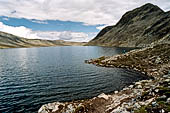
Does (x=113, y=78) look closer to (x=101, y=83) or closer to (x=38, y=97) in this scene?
(x=101, y=83)

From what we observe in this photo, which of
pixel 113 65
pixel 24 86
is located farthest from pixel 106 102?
pixel 113 65

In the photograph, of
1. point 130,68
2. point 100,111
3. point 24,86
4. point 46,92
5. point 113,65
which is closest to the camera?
point 100,111

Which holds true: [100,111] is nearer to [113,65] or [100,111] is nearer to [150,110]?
[150,110]

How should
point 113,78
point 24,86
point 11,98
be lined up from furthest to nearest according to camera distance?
point 113,78 < point 24,86 < point 11,98

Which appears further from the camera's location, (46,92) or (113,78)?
(113,78)

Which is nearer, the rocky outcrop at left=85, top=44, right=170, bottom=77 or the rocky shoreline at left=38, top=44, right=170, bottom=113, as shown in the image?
the rocky shoreline at left=38, top=44, right=170, bottom=113

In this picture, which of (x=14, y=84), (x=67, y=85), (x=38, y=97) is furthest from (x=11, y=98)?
(x=67, y=85)

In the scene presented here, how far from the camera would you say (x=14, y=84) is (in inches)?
1721

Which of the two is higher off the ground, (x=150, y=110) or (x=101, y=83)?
(x=150, y=110)

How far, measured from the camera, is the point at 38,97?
33594mm

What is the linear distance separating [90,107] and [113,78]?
85.8 feet

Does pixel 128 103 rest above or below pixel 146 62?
below

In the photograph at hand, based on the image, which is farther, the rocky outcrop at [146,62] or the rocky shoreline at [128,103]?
the rocky outcrop at [146,62]

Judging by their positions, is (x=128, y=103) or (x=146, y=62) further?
(x=146, y=62)
